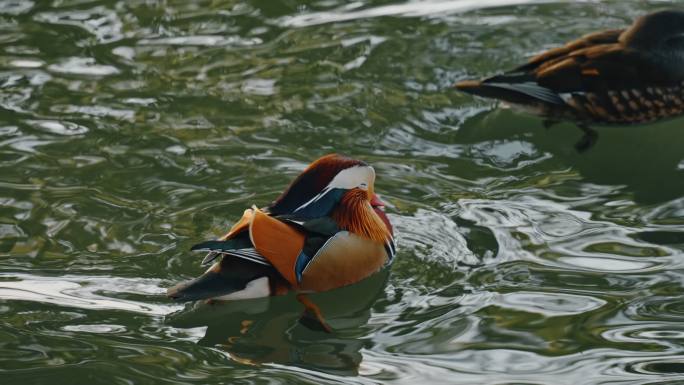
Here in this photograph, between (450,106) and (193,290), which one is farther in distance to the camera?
(450,106)

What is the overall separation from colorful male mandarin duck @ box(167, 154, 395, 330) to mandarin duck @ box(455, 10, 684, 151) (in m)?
1.65

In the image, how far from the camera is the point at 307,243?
17.4 feet

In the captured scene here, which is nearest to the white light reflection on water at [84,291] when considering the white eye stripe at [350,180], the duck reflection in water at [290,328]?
the duck reflection in water at [290,328]

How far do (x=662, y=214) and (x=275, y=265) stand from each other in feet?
7.39

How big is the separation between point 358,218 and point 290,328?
67cm

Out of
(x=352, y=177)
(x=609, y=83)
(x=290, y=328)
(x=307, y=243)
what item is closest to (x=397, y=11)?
(x=609, y=83)

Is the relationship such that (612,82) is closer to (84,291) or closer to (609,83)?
(609,83)

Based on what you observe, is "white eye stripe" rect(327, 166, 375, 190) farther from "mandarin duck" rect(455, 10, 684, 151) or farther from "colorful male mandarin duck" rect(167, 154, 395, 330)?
"mandarin duck" rect(455, 10, 684, 151)

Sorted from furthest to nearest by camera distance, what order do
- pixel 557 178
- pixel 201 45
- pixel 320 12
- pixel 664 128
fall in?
pixel 320 12
pixel 201 45
pixel 664 128
pixel 557 178

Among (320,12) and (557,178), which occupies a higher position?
(320,12)

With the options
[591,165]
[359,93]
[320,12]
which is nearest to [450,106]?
[359,93]

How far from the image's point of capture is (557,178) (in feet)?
22.0

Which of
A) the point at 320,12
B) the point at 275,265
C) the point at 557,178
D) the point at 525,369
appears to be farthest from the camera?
the point at 320,12

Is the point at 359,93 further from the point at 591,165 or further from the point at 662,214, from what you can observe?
the point at 662,214
